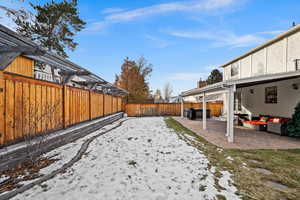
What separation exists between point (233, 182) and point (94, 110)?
6507 mm

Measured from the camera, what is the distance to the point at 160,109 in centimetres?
1512

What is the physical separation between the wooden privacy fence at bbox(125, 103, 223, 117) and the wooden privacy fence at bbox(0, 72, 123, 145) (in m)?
9.20

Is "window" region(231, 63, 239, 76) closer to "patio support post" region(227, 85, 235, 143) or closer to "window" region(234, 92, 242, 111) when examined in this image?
"window" region(234, 92, 242, 111)

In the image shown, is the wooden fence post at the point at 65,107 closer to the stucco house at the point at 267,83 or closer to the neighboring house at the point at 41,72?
the neighboring house at the point at 41,72

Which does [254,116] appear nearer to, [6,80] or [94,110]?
[94,110]

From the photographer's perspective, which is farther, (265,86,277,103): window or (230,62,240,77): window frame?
(230,62,240,77): window frame

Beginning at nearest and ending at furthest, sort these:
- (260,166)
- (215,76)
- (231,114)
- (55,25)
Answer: (260,166) → (231,114) → (55,25) → (215,76)

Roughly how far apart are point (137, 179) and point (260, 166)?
2698 mm

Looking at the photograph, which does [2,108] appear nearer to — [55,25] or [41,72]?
[41,72]

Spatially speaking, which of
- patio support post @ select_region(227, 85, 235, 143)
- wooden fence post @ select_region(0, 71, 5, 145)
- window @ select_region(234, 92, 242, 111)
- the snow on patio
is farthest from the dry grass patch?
window @ select_region(234, 92, 242, 111)

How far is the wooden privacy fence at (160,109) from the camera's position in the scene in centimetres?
1468

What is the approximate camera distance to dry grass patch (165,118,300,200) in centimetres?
216

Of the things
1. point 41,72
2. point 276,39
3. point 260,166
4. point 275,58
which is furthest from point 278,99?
point 41,72

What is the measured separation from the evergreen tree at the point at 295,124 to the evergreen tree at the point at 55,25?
14502 millimetres
